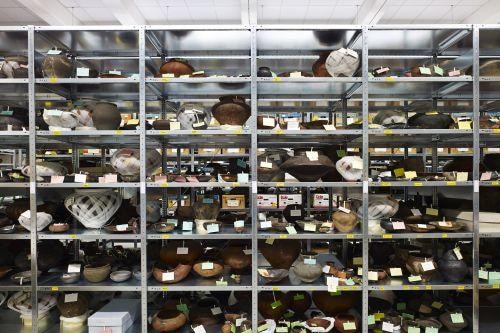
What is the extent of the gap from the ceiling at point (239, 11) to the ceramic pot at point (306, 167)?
264cm

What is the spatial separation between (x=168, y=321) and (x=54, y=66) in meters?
2.30

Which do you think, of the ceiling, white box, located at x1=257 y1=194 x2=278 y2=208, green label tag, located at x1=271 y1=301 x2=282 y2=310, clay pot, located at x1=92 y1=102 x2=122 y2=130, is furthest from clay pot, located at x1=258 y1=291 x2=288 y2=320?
the ceiling

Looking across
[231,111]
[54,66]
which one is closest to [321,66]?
[231,111]

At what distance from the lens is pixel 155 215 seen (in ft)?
10.7

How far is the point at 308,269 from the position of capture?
9.44 ft

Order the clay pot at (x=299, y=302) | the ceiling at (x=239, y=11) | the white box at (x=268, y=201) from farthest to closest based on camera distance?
Answer: 1. the ceiling at (x=239, y=11)
2. the white box at (x=268, y=201)
3. the clay pot at (x=299, y=302)

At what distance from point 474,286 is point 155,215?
109 inches

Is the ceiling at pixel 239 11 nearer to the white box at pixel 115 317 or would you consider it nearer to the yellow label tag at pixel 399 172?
the yellow label tag at pixel 399 172

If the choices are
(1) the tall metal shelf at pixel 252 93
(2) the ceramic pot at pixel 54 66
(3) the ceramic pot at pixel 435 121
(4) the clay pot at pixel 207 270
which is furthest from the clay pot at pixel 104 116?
(3) the ceramic pot at pixel 435 121

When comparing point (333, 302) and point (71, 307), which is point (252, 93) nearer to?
point (333, 302)

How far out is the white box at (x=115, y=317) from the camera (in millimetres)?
2836

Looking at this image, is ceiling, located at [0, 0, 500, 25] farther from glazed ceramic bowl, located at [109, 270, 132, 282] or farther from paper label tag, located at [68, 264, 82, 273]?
glazed ceramic bowl, located at [109, 270, 132, 282]

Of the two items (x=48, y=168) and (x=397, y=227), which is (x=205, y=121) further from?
(x=397, y=227)

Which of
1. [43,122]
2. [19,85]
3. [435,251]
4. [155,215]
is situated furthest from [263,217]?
[19,85]
